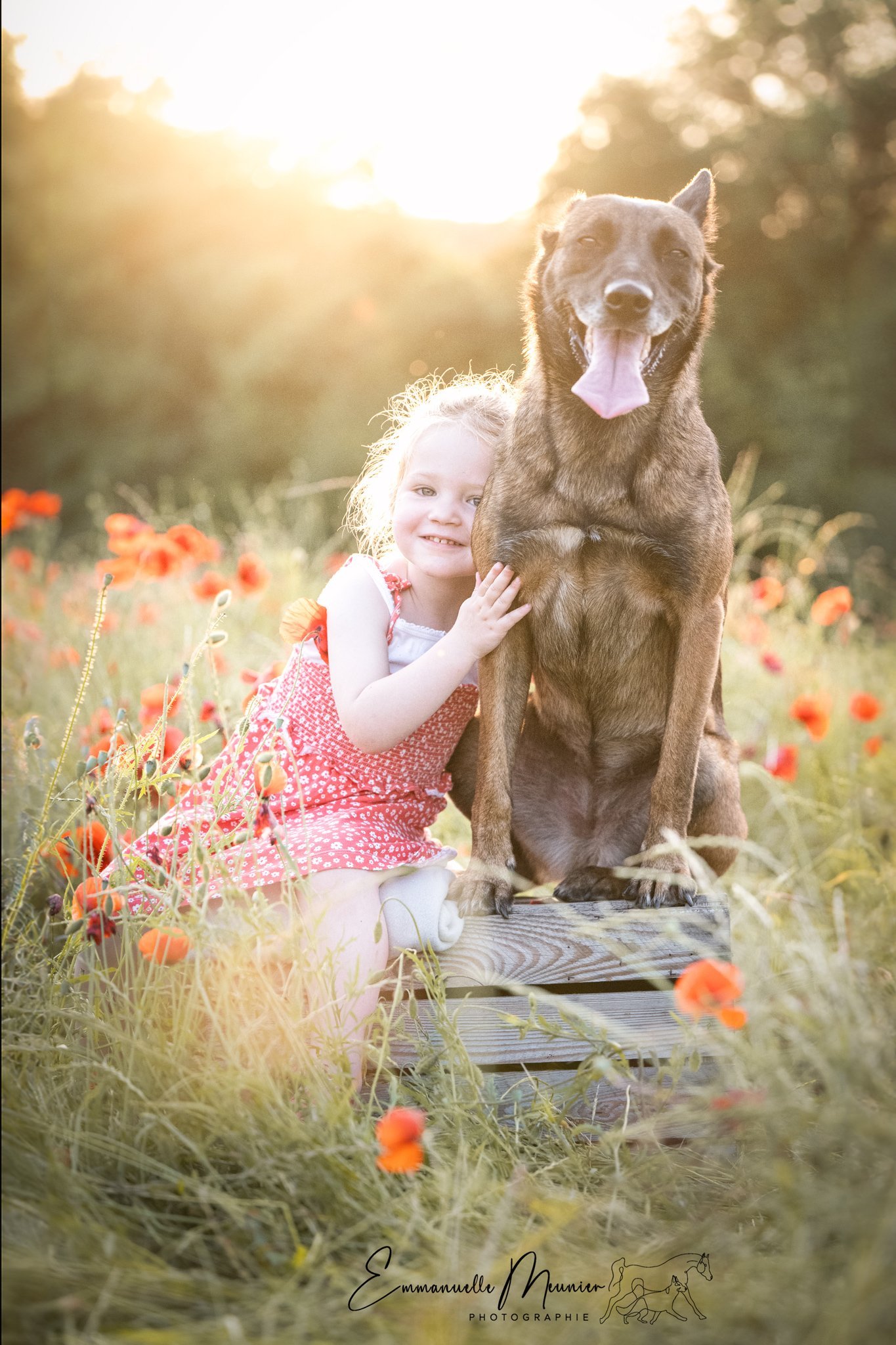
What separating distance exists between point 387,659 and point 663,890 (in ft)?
2.53

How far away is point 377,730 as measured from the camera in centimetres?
227

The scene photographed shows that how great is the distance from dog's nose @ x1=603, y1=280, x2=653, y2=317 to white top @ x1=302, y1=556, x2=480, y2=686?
770 millimetres

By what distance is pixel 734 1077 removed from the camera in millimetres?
1397

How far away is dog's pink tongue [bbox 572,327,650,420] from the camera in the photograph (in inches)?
86.0

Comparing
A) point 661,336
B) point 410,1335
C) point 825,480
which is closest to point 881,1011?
point 410,1335

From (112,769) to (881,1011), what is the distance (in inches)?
49.3

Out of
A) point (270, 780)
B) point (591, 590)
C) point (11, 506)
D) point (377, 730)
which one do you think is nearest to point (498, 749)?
point (377, 730)

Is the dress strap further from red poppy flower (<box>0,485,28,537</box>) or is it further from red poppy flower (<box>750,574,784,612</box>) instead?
red poppy flower (<box>750,574,784,612</box>)

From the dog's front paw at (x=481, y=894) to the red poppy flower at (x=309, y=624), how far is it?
60 centimetres

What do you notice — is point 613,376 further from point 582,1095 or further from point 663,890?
point 582,1095

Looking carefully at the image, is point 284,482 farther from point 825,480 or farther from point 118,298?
point 825,480

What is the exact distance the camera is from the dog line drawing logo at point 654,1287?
1313 mm

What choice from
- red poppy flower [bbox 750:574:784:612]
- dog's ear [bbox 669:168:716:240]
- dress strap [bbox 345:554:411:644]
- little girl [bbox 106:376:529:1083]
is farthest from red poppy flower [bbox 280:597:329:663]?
red poppy flower [bbox 750:574:784:612]

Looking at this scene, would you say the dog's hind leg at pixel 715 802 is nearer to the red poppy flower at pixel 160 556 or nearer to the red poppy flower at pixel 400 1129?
the red poppy flower at pixel 400 1129
